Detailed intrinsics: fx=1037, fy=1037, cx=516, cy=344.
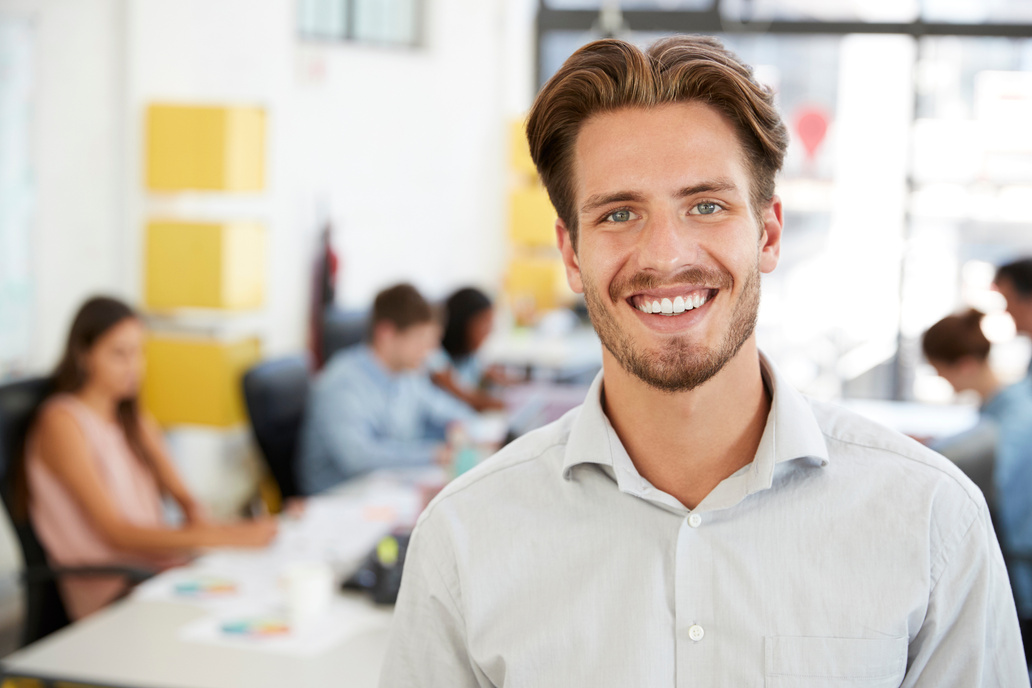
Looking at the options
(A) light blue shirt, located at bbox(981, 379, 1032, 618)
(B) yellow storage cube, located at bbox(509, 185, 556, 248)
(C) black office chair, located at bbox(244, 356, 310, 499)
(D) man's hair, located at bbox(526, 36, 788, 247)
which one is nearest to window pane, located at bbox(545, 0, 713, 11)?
(B) yellow storage cube, located at bbox(509, 185, 556, 248)

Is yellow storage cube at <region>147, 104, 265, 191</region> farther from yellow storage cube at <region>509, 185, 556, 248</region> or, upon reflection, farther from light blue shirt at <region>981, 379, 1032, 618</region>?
yellow storage cube at <region>509, 185, 556, 248</region>

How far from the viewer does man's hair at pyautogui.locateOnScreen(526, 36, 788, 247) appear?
3.79 feet

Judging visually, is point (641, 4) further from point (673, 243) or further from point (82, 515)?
point (673, 243)

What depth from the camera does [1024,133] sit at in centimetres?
650

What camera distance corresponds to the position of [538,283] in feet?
21.9

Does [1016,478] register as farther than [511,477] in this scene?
Yes

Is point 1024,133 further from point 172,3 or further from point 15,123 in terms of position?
point 15,123

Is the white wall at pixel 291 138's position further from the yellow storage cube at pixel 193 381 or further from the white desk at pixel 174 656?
the white desk at pixel 174 656

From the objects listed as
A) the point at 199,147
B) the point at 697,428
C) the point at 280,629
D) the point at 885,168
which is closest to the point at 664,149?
the point at 697,428

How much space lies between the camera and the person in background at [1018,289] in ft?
→ 12.6

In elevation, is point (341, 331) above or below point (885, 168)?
below

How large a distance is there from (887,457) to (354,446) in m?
2.55

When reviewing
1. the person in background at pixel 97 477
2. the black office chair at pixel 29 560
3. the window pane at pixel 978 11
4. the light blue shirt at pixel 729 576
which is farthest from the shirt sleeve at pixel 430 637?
the window pane at pixel 978 11

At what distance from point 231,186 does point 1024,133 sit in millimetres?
5096
